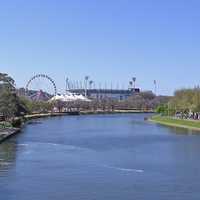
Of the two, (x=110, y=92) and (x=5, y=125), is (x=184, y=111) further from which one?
(x=110, y=92)

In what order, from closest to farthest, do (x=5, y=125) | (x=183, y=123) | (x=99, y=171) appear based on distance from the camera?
(x=99, y=171)
(x=5, y=125)
(x=183, y=123)

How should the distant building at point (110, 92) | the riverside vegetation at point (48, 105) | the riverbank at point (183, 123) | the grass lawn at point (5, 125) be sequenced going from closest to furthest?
the grass lawn at point (5, 125)
the riverside vegetation at point (48, 105)
the riverbank at point (183, 123)
the distant building at point (110, 92)

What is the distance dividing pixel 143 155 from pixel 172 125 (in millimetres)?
31594

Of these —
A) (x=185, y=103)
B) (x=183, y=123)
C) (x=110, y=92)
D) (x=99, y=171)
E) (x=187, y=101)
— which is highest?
(x=110, y=92)

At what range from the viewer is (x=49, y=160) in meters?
26.2

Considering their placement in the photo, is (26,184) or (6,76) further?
(6,76)

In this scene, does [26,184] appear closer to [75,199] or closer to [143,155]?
[75,199]

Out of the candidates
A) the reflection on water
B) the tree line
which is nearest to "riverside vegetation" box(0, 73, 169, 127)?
the reflection on water

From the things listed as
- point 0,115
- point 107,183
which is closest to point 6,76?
point 0,115

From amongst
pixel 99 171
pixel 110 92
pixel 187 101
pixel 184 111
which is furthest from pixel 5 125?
pixel 110 92

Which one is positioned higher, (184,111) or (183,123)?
(184,111)

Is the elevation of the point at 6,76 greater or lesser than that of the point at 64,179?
greater

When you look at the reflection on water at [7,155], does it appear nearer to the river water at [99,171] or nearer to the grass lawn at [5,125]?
the river water at [99,171]

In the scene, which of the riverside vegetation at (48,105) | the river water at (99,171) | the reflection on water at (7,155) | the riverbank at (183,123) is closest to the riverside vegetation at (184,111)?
the riverbank at (183,123)
